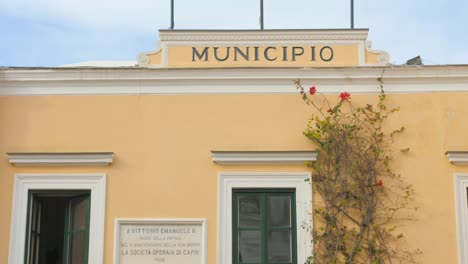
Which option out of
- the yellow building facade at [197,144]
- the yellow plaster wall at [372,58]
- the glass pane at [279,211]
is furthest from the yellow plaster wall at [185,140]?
the yellow plaster wall at [372,58]

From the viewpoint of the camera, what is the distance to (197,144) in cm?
1372

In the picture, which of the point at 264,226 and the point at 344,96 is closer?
the point at 264,226

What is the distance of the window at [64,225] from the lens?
44.4ft

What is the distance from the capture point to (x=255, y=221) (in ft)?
43.8

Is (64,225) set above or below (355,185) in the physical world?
below

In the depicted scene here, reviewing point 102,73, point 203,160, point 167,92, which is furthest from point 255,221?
point 102,73

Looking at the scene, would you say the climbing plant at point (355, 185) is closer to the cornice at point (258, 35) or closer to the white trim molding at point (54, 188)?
the cornice at point (258, 35)

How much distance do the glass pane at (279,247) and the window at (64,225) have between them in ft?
9.00

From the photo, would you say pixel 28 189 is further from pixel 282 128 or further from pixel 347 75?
pixel 347 75

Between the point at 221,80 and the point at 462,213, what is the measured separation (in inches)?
163

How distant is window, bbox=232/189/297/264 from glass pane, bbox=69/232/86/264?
2.28 meters

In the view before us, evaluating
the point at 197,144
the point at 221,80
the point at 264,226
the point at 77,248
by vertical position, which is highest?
the point at 221,80

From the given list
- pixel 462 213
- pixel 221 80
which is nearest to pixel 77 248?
pixel 221 80

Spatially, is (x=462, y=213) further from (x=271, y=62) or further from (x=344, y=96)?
(x=271, y=62)
